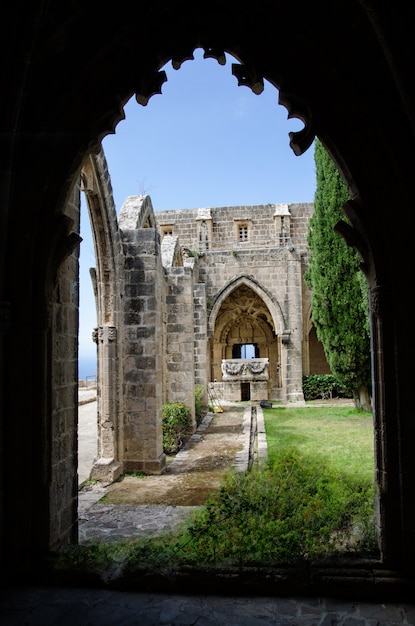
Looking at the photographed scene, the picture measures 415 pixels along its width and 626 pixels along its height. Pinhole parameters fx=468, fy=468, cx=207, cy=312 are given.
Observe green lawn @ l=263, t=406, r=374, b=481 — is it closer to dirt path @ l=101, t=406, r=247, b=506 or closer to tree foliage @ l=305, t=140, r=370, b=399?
dirt path @ l=101, t=406, r=247, b=506

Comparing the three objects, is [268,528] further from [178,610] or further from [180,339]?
[180,339]

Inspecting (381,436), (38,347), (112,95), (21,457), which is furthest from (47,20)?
(381,436)

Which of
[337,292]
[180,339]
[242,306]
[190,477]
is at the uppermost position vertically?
[242,306]

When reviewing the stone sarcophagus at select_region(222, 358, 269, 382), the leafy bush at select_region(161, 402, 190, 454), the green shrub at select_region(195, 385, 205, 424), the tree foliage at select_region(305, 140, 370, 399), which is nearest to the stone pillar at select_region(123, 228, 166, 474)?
the leafy bush at select_region(161, 402, 190, 454)

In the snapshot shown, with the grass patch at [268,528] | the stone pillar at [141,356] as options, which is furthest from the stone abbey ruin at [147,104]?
the stone pillar at [141,356]

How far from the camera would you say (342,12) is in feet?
8.30

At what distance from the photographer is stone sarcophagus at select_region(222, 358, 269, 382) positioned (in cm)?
1628

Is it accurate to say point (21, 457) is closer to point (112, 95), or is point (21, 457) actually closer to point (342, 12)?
point (112, 95)

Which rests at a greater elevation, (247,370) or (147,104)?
(147,104)

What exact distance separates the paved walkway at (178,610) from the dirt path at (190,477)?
3.14m

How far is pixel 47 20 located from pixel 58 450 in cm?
264

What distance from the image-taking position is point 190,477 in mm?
7023

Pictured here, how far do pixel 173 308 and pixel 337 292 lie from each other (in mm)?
5459

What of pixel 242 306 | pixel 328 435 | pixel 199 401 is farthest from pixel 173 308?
pixel 242 306
